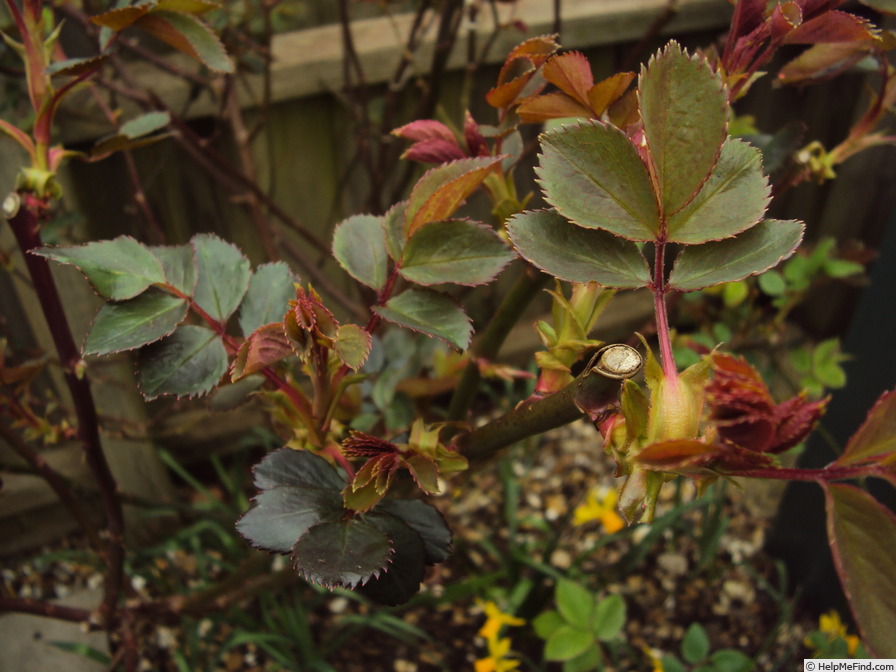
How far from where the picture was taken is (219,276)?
1.76 feet

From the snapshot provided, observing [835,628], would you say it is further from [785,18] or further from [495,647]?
[785,18]

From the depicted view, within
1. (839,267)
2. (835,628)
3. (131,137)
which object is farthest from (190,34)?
(835,628)

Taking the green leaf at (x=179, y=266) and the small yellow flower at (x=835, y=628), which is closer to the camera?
the green leaf at (x=179, y=266)

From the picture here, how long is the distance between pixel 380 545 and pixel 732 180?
0.93ft

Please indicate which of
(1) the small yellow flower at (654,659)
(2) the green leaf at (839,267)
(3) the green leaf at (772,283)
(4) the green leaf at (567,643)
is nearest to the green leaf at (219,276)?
(4) the green leaf at (567,643)

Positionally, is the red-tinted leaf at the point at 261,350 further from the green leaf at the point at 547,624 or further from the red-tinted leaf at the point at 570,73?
the green leaf at the point at 547,624

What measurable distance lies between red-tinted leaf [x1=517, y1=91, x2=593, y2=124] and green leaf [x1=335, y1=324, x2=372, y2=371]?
171mm

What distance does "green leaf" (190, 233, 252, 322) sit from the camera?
53 cm

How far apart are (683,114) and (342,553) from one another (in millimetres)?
296

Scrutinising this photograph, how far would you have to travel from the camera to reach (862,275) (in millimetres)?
1775

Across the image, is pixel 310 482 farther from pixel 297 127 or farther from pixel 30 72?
pixel 297 127

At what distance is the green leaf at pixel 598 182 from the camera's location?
1.17 feet

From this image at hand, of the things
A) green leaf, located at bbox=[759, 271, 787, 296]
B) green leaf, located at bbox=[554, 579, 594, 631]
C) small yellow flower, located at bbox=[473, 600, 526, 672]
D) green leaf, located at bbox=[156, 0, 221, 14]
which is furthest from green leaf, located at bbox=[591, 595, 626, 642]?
green leaf, located at bbox=[156, 0, 221, 14]

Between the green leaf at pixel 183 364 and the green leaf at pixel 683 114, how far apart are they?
1.02ft
